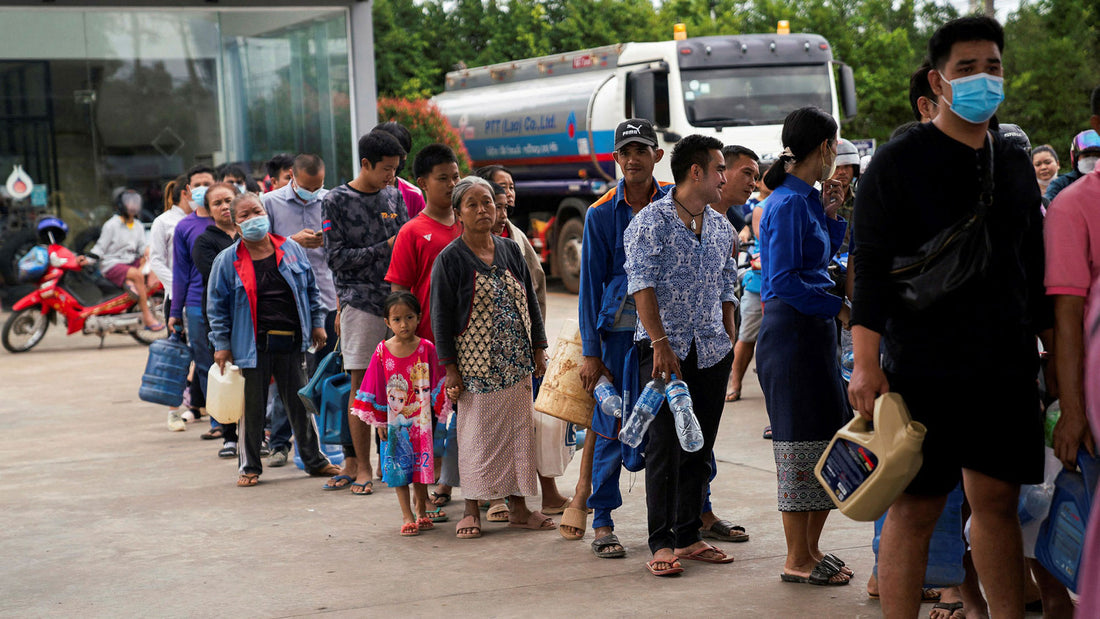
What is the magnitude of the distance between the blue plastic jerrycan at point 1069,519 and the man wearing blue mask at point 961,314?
108 millimetres

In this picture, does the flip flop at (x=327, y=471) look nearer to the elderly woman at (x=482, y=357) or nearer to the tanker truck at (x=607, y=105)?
the elderly woman at (x=482, y=357)

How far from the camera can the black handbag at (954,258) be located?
3.27 m

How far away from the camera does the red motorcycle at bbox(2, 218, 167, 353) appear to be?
1371 cm

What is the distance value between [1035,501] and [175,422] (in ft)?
22.6

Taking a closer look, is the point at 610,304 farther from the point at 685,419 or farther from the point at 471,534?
the point at 471,534

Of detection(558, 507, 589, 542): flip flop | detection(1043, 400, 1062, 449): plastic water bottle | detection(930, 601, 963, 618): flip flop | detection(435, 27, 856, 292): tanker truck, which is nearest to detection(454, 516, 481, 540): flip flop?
detection(558, 507, 589, 542): flip flop

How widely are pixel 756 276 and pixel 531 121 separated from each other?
1120 cm

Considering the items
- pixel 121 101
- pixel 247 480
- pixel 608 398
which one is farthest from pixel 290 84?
pixel 608 398

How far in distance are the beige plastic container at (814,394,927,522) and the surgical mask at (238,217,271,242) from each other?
4422 mm

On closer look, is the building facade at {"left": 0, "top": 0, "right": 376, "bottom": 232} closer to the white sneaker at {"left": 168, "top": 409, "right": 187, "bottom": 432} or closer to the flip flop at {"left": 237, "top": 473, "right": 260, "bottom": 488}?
the white sneaker at {"left": 168, "top": 409, "right": 187, "bottom": 432}

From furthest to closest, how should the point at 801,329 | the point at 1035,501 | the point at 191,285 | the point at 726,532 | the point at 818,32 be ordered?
the point at 818,32, the point at 191,285, the point at 726,532, the point at 801,329, the point at 1035,501

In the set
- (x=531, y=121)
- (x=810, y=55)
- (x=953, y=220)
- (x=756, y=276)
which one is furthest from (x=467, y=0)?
(x=953, y=220)

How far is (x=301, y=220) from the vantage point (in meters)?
7.74

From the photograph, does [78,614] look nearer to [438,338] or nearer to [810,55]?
[438,338]
